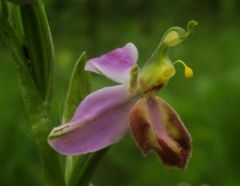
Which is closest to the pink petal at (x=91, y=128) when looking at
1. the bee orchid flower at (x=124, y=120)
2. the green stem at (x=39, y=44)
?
the bee orchid flower at (x=124, y=120)

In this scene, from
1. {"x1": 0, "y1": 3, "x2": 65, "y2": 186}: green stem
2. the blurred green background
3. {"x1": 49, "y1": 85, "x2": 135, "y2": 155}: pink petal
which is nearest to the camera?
{"x1": 49, "y1": 85, "x2": 135, "y2": 155}: pink petal

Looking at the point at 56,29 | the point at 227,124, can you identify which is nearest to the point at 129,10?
the point at 56,29

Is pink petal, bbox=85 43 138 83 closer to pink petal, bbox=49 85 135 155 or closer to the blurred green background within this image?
pink petal, bbox=49 85 135 155

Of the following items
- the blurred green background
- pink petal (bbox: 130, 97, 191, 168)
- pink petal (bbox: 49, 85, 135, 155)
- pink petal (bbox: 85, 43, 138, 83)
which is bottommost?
the blurred green background

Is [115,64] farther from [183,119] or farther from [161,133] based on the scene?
[183,119]

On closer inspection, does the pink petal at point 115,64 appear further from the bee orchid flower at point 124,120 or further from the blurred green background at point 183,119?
the blurred green background at point 183,119

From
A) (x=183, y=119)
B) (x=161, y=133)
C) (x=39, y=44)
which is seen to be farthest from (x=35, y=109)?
(x=183, y=119)

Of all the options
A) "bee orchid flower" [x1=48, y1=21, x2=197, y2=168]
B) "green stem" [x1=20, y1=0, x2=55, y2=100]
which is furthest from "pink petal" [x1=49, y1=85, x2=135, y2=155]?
"green stem" [x1=20, y1=0, x2=55, y2=100]
